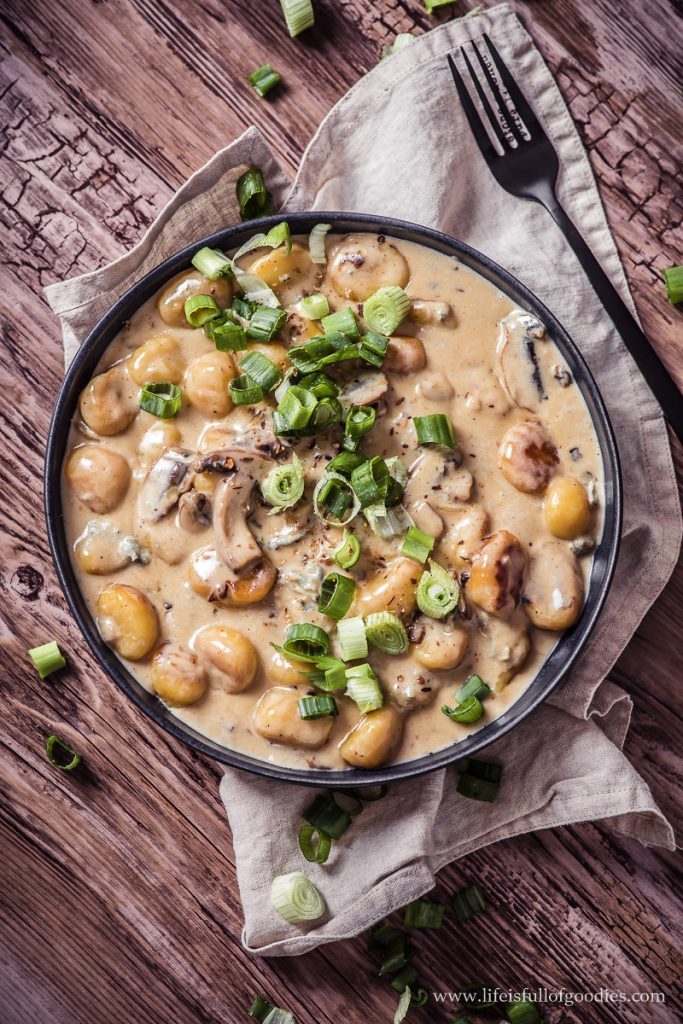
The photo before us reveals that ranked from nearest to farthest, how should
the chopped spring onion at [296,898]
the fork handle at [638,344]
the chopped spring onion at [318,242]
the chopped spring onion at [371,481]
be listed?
1. the chopped spring onion at [371,481]
2. the chopped spring onion at [318,242]
3. the chopped spring onion at [296,898]
4. the fork handle at [638,344]

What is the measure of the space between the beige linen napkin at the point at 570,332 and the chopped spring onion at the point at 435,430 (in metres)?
0.77

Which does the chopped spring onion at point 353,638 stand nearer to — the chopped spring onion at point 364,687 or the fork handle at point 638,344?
the chopped spring onion at point 364,687

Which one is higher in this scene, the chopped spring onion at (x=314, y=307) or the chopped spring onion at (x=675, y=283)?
the chopped spring onion at (x=314, y=307)

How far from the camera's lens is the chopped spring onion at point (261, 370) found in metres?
2.62

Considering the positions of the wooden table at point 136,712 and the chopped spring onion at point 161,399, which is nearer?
the chopped spring onion at point 161,399

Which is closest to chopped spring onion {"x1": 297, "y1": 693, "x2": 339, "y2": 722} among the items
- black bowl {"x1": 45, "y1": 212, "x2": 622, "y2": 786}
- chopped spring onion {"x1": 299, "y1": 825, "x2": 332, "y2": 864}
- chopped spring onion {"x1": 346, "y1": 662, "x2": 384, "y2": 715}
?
chopped spring onion {"x1": 346, "y1": 662, "x2": 384, "y2": 715}

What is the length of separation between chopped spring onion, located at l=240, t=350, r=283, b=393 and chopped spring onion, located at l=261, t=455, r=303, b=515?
11.4 inches

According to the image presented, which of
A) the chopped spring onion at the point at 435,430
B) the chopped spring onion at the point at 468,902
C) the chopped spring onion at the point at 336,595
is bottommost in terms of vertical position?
the chopped spring onion at the point at 468,902

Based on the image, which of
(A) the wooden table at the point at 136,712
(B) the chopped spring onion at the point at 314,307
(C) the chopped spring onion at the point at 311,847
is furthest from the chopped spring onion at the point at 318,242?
(C) the chopped spring onion at the point at 311,847

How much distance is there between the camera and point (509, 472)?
265cm

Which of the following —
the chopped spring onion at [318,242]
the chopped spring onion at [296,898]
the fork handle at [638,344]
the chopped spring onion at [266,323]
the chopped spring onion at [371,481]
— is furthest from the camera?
the fork handle at [638,344]

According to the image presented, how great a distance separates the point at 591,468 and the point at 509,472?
307 millimetres

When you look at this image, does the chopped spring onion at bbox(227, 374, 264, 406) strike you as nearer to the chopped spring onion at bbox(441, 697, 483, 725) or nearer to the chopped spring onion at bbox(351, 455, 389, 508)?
the chopped spring onion at bbox(351, 455, 389, 508)

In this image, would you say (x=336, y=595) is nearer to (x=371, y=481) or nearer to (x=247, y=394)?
(x=371, y=481)
